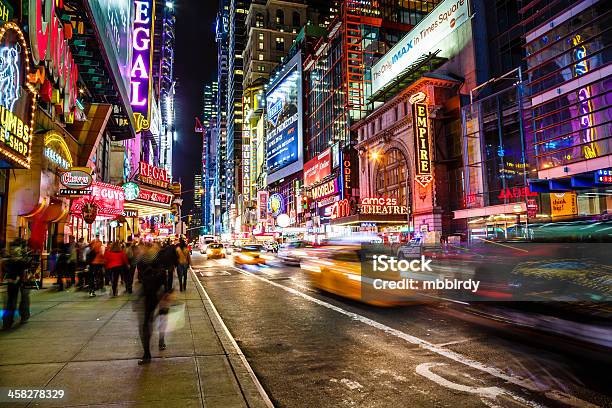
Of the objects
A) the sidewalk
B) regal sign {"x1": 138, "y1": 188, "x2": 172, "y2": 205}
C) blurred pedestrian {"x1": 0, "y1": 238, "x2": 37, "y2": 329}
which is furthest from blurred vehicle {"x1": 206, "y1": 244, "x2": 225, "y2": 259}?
blurred pedestrian {"x1": 0, "y1": 238, "x2": 37, "y2": 329}

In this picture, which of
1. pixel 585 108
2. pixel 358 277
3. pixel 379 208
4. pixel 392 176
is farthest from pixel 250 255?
pixel 585 108

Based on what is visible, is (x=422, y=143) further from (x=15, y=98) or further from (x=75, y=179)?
(x=15, y=98)

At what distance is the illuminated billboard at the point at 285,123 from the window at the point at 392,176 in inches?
1250

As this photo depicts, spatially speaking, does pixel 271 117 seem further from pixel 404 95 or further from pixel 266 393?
pixel 266 393

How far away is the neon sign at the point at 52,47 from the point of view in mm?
13322

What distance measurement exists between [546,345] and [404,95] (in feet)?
124

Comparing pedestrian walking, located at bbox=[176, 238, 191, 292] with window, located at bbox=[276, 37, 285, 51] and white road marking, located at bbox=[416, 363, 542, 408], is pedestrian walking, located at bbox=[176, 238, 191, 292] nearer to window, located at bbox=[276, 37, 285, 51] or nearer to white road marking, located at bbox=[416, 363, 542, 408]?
white road marking, located at bbox=[416, 363, 542, 408]

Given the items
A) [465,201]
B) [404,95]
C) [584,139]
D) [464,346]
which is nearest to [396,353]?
[464,346]

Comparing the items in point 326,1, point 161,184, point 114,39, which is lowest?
point 161,184

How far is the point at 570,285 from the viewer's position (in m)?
7.05

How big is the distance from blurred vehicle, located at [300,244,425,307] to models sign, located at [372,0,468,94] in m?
Answer: 33.6

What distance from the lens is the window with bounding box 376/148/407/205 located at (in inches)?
1711

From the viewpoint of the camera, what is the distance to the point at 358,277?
11.9 metres

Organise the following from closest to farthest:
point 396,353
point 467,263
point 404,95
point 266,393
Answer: point 266,393
point 396,353
point 467,263
point 404,95
